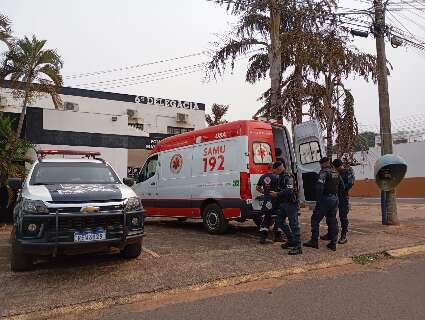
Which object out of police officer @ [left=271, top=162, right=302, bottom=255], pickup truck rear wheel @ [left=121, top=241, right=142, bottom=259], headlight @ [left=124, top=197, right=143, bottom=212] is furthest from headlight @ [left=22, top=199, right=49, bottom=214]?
police officer @ [left=271, top=162, right=302, bottom=255]

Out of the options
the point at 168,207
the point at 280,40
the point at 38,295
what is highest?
the point at 280,40

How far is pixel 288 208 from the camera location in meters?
8.51

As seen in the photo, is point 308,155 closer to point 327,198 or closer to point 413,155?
point 327,198

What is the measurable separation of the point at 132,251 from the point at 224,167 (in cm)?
326

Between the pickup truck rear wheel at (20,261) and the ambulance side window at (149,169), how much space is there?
5.81 meters

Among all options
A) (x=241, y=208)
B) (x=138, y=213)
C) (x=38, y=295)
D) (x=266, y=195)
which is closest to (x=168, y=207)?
(x=241, y=208)

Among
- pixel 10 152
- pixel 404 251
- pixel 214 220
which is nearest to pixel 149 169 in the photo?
pixel 214 220

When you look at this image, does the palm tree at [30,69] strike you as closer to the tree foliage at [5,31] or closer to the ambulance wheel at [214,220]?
Result: the tree foliage at [5,31]

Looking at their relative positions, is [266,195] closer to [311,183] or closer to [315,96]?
[311,183]

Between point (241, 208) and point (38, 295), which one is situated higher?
point (241, 208)

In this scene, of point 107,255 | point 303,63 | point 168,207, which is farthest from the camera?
point 303,63

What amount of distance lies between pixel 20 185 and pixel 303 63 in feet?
34.8

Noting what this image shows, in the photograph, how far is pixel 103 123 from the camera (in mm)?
18844

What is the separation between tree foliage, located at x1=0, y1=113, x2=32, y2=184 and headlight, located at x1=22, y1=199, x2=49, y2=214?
6080mm
